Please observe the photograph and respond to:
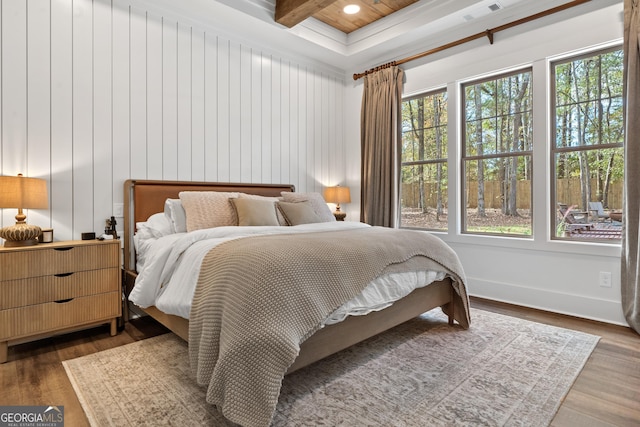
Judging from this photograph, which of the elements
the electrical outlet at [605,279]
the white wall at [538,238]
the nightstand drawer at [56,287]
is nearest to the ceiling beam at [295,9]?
the white wall at [538,238]

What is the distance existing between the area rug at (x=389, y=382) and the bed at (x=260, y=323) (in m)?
0.20

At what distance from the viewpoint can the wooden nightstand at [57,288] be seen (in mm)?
2188

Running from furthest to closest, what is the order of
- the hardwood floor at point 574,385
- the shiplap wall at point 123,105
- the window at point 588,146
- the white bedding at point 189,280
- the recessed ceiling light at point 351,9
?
the recessed ceiling light at point 351,9 → the window at point 588,146 → the shiplap wall at point 123,105 → the white bedding at point 189,280 → the hardwood floor at point 574,385

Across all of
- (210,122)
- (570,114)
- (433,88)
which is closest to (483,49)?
(433,88)

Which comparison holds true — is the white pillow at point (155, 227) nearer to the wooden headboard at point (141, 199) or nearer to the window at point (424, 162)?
the wooden headboard at point (141, 199)

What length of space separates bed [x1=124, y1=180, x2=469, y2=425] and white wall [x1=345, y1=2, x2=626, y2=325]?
1067mm

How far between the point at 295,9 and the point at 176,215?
2.19 meters

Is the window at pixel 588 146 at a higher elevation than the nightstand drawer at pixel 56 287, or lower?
higher

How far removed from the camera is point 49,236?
2561 millimetres

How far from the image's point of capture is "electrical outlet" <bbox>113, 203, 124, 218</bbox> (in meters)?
3.03

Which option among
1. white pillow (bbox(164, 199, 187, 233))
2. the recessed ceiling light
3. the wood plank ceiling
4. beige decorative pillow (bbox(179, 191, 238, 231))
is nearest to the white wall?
the wood plank ceiling

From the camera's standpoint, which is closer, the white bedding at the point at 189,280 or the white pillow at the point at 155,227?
the white bedding at the point at 189,280

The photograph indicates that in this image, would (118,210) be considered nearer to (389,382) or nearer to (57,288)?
(57,288)

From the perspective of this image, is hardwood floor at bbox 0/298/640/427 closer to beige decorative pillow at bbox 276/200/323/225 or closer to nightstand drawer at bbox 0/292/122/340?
nightstand drawer at bbox 0/292/122/340
